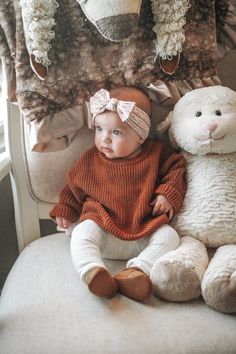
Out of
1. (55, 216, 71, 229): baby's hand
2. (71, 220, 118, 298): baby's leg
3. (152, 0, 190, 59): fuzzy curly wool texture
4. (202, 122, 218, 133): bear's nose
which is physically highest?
(152, 0, 190, 59): fuzzy curly wool texture

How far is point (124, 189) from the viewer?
106 centimetres

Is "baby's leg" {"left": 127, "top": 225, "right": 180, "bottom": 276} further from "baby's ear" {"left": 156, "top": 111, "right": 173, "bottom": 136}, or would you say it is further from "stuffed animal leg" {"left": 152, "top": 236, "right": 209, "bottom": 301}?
"baby's ear" {"left": 156, "top": 111, "right": 173, "bottom": 136}

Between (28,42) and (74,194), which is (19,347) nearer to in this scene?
(74,194)

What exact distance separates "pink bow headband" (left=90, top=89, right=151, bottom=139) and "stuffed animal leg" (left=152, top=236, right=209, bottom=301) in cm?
33

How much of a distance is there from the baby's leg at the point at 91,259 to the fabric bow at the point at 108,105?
272 mm

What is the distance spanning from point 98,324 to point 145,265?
0.59ft

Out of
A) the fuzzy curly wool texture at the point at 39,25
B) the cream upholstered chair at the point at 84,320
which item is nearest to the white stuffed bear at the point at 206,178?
the cream upholstered chair at the point at 84,320

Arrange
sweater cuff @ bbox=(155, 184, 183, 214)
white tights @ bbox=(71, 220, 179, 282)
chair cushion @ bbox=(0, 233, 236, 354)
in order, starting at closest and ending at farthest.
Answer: chair cushion @ bbox=(0, 233, 236, 354)
white tights @ bbox=(71, 220, 179, 282)
sweater cuff @ bbox=(155, 184, 183, 214)

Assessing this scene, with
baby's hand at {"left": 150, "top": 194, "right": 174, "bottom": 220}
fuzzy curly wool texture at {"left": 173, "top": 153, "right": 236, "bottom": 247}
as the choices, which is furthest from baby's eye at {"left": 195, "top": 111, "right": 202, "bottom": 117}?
baby's hand at {"left": 150, "top": 194, "right": 174, "bottom": 220}

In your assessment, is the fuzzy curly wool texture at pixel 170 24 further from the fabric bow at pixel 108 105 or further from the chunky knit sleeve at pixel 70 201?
the chunky knit sleeve at pixel 70 201

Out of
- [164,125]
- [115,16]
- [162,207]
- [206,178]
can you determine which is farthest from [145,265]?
[115,16]

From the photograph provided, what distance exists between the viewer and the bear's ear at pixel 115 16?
36.8 inches

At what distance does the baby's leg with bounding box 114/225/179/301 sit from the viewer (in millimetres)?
858

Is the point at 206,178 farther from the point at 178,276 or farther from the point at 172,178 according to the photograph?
the point at 178,276
